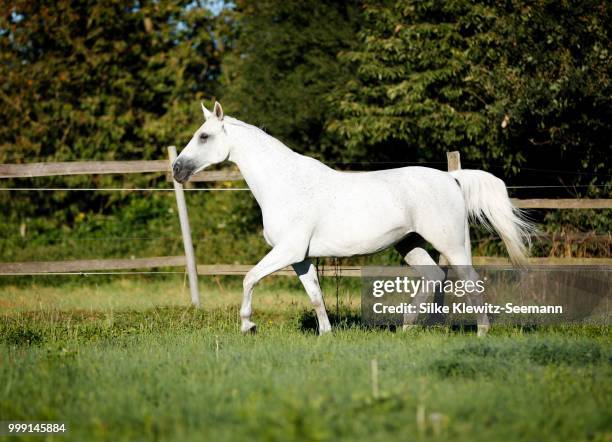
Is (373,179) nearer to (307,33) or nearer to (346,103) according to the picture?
(346,103)

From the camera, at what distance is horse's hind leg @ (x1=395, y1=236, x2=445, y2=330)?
7.80 meters

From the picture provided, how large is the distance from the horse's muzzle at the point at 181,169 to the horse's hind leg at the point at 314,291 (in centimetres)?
151

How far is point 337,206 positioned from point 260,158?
0.97m

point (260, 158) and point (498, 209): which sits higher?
point (260, 158)

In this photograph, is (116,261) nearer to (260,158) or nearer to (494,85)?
(260,158)

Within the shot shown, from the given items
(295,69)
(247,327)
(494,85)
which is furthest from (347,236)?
(295,69)

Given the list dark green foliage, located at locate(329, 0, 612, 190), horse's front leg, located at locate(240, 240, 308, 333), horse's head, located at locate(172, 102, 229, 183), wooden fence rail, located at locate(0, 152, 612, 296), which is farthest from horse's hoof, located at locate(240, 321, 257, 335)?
dark green foliage, located at locate(329, 0, 612, 190)

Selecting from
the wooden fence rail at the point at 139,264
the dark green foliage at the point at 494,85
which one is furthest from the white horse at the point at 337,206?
the dark green foliage at the point at 494,85

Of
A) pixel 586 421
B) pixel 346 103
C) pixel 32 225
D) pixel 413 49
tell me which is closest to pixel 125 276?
pixel 32 225

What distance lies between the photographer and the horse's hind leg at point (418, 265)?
780 centimetres

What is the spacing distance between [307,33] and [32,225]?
8371 millimetres

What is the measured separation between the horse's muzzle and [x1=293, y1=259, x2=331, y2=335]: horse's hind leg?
1.51 meters

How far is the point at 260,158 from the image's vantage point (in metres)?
7.54

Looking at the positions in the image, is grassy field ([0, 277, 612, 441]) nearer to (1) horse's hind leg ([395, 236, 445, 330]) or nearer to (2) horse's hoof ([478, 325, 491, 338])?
(2) horse's hoof ([478, 325, 491, 338])
